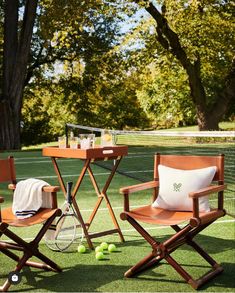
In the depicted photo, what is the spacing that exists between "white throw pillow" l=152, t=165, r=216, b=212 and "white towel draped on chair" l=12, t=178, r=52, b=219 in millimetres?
1061

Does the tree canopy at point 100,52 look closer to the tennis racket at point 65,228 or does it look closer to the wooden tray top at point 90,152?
the wooden tray top at point 90,152

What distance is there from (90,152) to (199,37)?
20.9m

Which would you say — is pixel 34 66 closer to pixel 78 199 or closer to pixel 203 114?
pixel 203 114

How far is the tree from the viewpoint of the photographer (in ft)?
79.8

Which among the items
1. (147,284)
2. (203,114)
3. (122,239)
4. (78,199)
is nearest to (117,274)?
(147,284)

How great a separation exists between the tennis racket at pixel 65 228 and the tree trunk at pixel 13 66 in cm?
1562

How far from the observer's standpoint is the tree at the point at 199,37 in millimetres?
24312

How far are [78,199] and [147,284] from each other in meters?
4.39

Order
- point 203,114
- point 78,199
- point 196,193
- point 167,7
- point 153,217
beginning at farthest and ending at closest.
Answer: point 203,114 → point 167,7 → point 78,199 → point 153,217 → point 196,193

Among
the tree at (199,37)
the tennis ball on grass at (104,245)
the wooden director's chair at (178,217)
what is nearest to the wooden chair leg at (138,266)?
the wooden director's chair at (178,217)

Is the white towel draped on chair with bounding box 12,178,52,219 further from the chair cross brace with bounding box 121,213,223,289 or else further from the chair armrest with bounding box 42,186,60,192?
the chair cross brace with bounding box 121,213,223,289

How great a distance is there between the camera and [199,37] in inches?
1000

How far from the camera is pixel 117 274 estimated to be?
4910 mm

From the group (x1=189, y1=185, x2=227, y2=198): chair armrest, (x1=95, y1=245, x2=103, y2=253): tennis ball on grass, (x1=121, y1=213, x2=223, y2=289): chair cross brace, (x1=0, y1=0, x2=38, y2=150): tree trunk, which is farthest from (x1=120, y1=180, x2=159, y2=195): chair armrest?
(x1=0, y1=0, x2=38, y2=150): tree trunk
